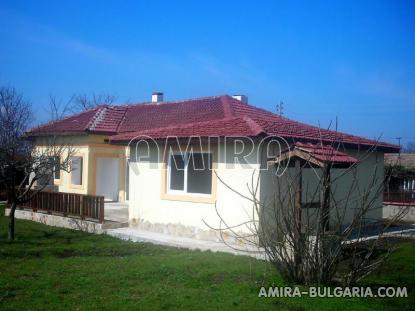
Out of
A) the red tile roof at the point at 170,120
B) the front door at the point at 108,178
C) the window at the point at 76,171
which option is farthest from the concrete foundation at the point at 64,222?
the front door at the point at 108,178

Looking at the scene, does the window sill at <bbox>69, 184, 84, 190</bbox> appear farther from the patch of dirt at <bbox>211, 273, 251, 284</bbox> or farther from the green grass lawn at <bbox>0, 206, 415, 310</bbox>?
the patch of dirt at <bbox>211, 273, 251, 284</bbox>

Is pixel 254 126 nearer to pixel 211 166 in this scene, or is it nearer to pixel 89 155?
pixel 211 166

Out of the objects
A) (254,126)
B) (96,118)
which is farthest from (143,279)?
(96,118)

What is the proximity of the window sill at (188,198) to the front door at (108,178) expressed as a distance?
8198mm

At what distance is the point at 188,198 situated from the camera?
1356cm

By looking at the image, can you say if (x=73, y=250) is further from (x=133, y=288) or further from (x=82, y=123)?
(x=82, y=123)

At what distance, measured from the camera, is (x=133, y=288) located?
7727 millimetres

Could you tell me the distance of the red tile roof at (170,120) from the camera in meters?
14.3

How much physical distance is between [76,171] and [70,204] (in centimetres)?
610

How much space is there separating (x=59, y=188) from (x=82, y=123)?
11.0 ft

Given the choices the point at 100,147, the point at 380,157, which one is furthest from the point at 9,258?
the point at 380,157

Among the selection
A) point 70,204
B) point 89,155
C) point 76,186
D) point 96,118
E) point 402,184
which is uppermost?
point 96,118

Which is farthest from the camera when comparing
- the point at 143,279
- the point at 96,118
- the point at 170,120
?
the point at 96,118

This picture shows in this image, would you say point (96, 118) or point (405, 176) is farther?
point (405, 176)
